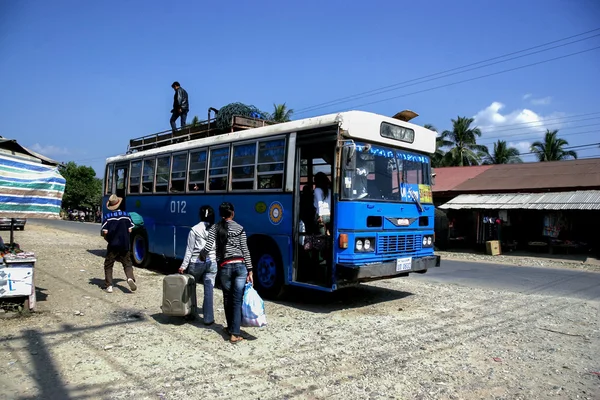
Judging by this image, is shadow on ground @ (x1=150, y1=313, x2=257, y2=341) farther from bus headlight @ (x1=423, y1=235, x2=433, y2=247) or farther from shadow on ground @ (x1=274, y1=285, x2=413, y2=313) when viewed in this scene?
bus headlight @ (x1=423, y1=235, x2=433, y2=247)

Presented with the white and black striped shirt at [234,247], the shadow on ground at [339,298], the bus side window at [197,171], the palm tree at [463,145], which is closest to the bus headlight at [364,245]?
the shadow on ground at [339,298]

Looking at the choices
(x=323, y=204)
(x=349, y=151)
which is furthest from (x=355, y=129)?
(x=323, y=204)

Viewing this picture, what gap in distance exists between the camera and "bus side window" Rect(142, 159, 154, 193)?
11.8 m

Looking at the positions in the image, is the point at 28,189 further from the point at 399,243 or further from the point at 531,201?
the point at 531,201

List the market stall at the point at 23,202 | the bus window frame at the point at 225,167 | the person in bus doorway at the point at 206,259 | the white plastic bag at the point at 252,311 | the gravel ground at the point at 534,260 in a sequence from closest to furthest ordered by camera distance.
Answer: the white plastic bag at the point at 252,311 → the person in bus doorway at the point at 206,259 → the market stall at the point at 23,202 → the bus window frame at the point at 225,167 → the gravel ground at the point at 534,260

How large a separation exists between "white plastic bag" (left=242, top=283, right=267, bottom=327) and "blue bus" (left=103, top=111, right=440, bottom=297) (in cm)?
172

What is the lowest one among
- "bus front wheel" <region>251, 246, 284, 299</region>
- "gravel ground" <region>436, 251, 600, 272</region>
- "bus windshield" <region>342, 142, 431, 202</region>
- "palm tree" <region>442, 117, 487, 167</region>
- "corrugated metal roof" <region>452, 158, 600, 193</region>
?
"gravel ground" <region>436, 251, 600, 272</region>

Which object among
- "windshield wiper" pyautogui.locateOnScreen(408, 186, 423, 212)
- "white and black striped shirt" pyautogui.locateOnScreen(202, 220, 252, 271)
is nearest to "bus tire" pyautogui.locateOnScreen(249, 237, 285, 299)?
"white and black striped shirt" pyautogui.locateOnScreen(202, 220, 252, 271)

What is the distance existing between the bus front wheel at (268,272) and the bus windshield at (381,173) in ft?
6.17

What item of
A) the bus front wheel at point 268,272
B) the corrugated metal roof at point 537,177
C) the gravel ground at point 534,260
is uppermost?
the corrugated metal roof at point 537,177

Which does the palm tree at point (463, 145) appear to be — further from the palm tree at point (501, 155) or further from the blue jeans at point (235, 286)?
the blue jeans at point (235, 286)

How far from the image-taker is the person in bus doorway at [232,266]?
5.76 meters

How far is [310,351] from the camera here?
5430 millimetres

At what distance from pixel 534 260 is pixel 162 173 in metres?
14.7
